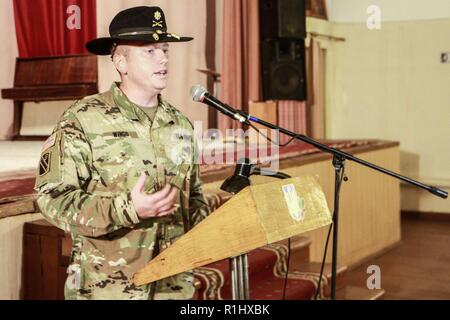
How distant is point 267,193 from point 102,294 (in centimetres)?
52

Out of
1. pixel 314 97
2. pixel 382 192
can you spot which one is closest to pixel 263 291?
pixel 382 192

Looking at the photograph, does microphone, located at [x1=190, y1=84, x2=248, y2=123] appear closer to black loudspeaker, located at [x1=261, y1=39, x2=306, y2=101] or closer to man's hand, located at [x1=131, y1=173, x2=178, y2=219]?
man's hand, located at [x1=131, y1=173, x2=178, y2=219]

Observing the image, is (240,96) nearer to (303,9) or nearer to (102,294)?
(303,9)

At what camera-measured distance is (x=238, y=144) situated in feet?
16.3

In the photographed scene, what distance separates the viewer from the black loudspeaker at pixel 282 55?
593cm

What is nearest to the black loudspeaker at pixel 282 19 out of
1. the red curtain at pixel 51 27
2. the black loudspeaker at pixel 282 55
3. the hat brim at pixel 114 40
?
the black loudspeaker at pixel 282 55

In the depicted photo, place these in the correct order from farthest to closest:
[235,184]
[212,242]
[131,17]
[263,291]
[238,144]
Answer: [238,144] < [263,291] < [131,17] < [235,184] < [212,242]

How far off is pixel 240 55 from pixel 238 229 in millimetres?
4913

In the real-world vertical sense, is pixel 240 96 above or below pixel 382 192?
above

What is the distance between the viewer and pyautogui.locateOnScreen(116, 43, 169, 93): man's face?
165cm

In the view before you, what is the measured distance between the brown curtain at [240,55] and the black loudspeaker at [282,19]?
0.15 m

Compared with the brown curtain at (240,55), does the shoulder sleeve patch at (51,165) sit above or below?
below

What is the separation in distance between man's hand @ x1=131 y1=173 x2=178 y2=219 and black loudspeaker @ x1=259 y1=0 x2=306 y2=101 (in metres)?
4.62

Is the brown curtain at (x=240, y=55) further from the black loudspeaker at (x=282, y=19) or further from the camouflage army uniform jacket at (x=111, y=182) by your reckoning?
the camouflage army uniform jacket at (x=111, y=182)
